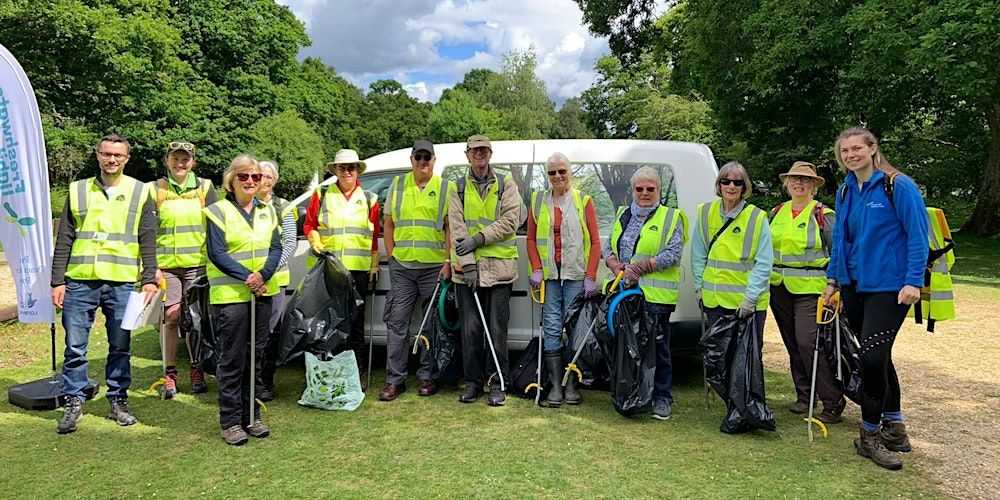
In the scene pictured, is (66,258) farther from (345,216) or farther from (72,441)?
(345,216)

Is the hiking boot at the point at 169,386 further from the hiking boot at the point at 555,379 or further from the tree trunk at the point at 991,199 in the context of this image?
the tree trunk at the point at 991,199

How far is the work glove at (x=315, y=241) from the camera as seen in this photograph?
4949mm

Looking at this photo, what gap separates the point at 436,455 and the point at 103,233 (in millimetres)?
2506

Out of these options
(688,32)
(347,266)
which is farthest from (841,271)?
(688,32)

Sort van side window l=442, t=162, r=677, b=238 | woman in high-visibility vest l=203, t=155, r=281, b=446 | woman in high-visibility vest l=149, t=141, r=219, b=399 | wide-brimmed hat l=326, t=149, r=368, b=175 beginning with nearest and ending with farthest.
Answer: woman in high-visibility vest l=203, t=155, r=281, b=446, woman in high-visibility vest l=149, t=141, r=219, b=399, wide-brimmed hat l=326, t=149, r=368, b=175, van side window l=442, t=162, r=677, b=238

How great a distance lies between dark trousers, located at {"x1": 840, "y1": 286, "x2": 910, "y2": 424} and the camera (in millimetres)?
3650

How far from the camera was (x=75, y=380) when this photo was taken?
434cm

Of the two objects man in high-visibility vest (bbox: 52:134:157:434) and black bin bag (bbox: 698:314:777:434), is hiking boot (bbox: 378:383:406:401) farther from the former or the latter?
Answer: black bin bag (bbox: 698:314:777:434)

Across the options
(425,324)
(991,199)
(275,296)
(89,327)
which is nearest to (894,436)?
(425,324)

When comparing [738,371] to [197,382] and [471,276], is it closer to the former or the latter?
[471,276]

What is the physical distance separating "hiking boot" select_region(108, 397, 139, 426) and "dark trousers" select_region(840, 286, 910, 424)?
4491 mm

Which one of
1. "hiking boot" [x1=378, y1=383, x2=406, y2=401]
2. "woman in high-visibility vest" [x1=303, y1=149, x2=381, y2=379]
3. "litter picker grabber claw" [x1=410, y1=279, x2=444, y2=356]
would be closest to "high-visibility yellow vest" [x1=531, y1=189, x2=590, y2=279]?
"litter picker grabber claw" [x1=410, y1=279, x2=444, y2=356]

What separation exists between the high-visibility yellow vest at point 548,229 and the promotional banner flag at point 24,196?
3291mm

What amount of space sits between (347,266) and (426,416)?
124cm
